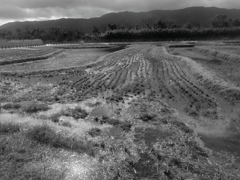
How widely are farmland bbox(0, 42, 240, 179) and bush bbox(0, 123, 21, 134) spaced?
0.04m

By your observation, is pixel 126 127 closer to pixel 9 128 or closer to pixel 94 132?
pixel 94 132

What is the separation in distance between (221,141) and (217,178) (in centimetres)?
281

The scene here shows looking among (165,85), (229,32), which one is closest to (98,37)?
(229,32)

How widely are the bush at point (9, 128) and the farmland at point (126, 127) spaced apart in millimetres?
44

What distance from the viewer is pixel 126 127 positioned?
989cm

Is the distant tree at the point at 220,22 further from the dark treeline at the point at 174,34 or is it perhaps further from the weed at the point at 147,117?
the weed at the point at 147,117

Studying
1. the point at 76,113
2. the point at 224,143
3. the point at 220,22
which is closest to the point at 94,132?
the point at 76,113

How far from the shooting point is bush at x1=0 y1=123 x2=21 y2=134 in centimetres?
887

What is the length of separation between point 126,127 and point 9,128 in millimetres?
6065

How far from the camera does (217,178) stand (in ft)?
20.6

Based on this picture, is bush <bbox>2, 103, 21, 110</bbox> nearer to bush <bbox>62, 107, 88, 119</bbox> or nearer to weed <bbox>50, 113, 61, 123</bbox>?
weed <bbox>50, 113, 61, 123</bbox>

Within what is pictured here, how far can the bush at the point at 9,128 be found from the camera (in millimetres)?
8866

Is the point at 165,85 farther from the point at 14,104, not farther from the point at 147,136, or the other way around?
the point at 14,104

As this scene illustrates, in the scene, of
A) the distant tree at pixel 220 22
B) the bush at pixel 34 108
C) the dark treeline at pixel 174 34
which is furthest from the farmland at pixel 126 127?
the distant tree at pixel 220 22
